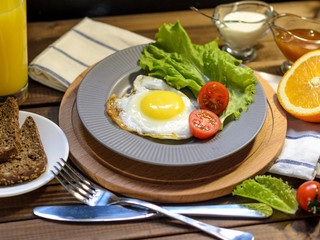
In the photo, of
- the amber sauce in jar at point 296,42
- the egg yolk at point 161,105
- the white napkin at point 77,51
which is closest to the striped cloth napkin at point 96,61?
the white napkin at point 77,51

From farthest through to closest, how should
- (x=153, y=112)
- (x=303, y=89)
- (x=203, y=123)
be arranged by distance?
(x=303, y=89) → (x=153, y=112) → (x=203, y=123)

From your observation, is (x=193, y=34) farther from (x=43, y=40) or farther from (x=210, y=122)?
(x=210, y=122)

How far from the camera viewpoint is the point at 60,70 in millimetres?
3094

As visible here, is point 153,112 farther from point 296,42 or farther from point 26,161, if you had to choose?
point 296,42

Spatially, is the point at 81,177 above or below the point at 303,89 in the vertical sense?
below

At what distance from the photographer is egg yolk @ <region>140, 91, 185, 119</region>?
2.56 m

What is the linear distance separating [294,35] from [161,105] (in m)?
1.20

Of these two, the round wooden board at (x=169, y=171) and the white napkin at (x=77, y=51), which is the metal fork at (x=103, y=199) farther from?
the white napkin at (x=77, y=51)

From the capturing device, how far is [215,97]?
2613 millimetres

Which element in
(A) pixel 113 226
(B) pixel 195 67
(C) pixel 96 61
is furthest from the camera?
(C) pixel 96 61

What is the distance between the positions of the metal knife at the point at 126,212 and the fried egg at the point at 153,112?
0.49 meters

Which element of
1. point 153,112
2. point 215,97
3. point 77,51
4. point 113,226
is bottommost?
point 113,226

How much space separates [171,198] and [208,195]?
0.64ft

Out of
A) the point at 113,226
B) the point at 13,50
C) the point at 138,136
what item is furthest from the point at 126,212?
the point at 13,50
